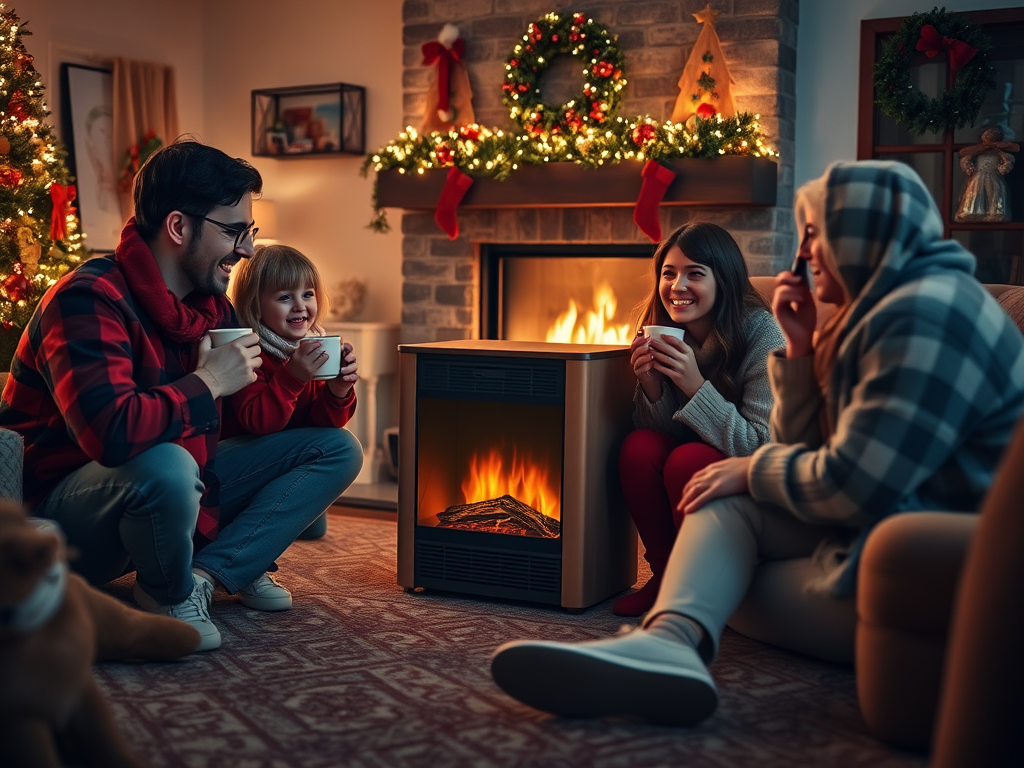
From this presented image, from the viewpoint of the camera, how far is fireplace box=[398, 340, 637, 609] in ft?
8.67

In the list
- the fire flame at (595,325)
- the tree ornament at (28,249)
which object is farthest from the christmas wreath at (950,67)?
the tree ornament at (28,249)

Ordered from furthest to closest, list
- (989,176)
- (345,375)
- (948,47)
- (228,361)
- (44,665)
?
(989,176), (948,47), (345,375), (228,361), (44,665)

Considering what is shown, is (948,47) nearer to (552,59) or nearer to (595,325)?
(552,59)

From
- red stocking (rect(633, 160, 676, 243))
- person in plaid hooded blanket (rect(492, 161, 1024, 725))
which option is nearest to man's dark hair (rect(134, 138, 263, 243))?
person in plaid hooded blanket (rect(492, 161, 1024, 725))

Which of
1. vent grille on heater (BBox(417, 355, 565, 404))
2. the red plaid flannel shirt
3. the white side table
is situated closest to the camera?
the red plaid flannel shirt

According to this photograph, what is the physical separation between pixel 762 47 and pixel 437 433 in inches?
85.3

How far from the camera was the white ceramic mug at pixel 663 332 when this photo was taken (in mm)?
2572

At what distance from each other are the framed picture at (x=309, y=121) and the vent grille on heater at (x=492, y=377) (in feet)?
9.14

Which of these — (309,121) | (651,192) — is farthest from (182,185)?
(309,121)

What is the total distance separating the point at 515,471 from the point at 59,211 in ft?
8.40

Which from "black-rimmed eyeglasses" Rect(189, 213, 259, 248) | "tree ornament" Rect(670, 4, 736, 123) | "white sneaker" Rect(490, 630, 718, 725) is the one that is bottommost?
"white sneaker" Rect(490, 630, 718, 725)

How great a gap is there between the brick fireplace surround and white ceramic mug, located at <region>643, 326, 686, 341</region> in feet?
5.53

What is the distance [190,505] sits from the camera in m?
2.24

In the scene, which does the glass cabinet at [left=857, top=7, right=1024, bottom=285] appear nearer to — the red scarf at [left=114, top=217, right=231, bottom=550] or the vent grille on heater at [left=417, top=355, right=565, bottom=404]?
the vent grille on heater at [left=417, top=355, right=565, bottom=404]
